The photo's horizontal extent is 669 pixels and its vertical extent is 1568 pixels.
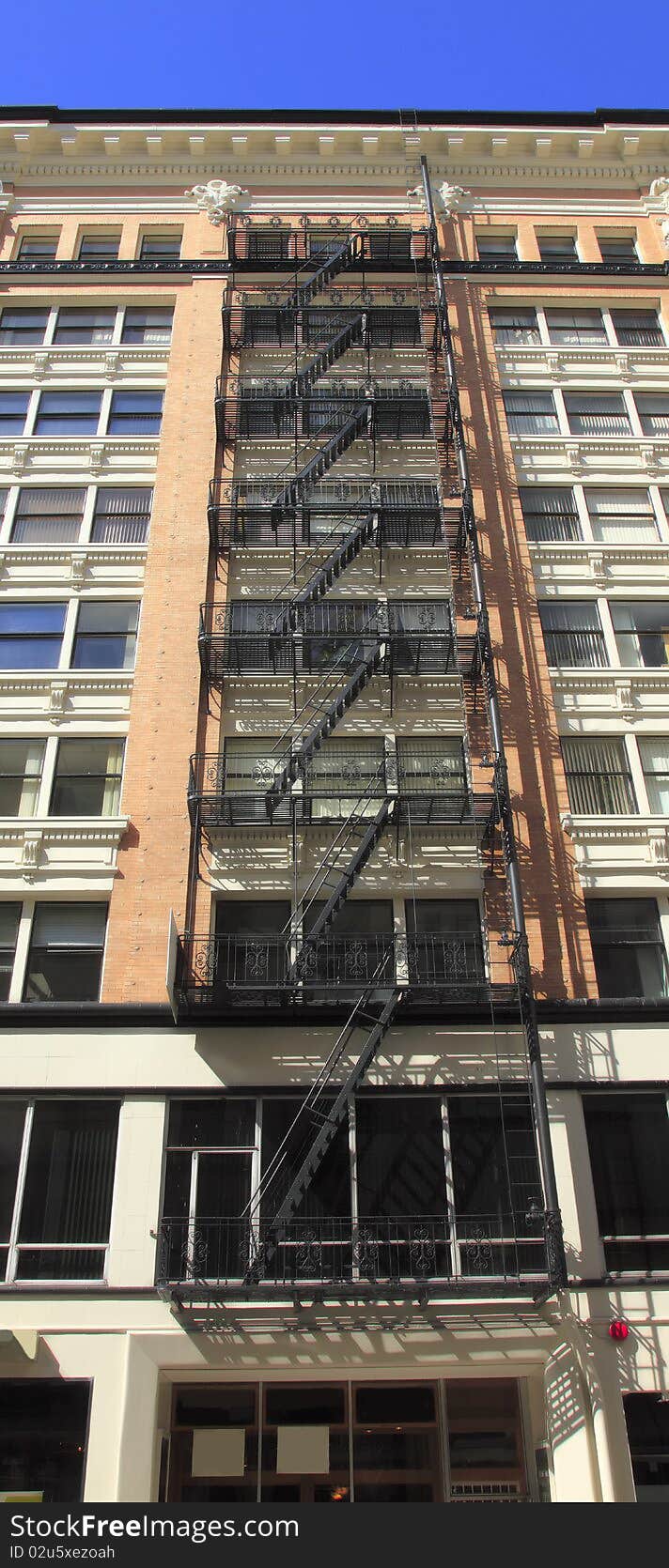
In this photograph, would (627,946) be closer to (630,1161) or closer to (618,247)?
(630,1161)

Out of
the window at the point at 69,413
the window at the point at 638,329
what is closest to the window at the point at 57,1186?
the window at the point at 69,413

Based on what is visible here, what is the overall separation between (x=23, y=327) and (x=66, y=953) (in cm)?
1679

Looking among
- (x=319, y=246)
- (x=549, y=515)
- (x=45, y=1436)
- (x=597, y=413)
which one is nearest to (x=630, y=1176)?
(x=45, y=1436)

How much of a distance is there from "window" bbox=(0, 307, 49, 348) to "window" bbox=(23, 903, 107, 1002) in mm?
15252

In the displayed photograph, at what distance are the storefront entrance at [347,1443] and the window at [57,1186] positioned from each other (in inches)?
102

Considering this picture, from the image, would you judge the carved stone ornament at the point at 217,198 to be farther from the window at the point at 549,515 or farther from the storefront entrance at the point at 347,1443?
the storefront entrance at the point at 347,1443

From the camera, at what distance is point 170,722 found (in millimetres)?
20875

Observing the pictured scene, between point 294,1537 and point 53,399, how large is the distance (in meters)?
23.0

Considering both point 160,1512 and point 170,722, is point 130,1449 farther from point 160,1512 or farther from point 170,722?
point 170,722

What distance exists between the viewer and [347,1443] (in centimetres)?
1591

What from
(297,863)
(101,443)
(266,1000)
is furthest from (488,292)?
(266,1000)

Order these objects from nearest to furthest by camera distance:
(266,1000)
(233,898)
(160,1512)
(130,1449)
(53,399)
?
(160,1512) → (130,1449) → (266,1000) → (233,898) → (53,399)

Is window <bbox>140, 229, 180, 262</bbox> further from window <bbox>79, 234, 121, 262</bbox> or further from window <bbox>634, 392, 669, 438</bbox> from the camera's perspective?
window <bbox>634, 392, 669, 438</bbox>

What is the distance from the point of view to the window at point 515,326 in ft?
89.7
